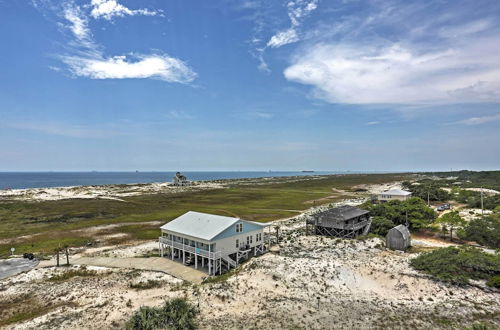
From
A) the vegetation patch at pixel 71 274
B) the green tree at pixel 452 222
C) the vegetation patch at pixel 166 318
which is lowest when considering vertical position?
the vegetation patch at pixel 71 274

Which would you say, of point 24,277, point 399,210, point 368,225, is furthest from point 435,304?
point 24,277

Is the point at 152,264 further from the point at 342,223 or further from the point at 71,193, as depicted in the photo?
the point at 71,193

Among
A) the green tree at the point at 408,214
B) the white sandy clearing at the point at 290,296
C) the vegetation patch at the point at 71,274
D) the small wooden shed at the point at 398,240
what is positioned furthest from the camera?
the green tree at the point at 408,214

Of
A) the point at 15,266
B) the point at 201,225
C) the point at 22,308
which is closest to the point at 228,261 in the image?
the point at 201,225

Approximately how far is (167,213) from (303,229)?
36.2m

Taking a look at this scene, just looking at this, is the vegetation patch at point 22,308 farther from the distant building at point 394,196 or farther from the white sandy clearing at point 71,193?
the white sandy clearing at point 71,193

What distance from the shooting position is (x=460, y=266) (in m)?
27.1

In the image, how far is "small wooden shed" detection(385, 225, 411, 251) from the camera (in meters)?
35.0

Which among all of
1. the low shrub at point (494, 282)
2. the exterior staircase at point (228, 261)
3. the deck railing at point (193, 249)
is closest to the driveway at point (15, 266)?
the deck railing at point (193, 249)

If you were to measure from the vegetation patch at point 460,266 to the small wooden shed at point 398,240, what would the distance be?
5965 millimetres

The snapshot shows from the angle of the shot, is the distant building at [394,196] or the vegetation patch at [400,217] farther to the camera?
the distant building at [394,196]

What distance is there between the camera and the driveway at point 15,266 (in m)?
31.7

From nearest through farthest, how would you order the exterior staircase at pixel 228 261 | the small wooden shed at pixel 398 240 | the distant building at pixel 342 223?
the exterior staircase at pixel 228 261
the small wooden shed at pixel 398 240
the distant building at pixel 342 223

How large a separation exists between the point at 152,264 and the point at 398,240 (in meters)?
30.5
